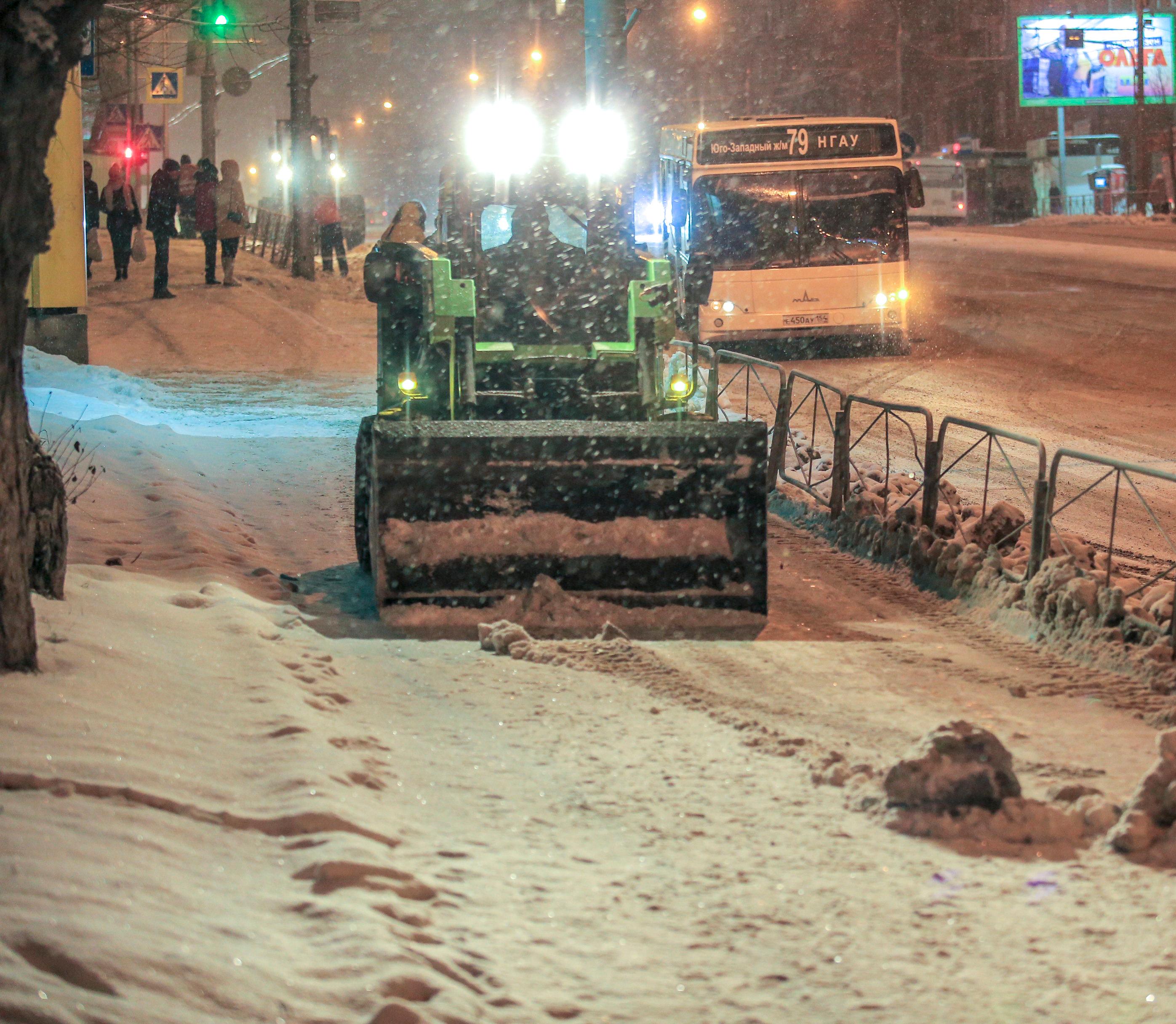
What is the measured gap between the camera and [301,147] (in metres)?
26.1

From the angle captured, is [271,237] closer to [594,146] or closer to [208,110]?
[208,110]

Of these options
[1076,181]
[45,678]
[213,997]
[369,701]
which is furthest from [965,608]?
[1076,181]

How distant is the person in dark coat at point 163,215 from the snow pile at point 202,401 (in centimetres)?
545

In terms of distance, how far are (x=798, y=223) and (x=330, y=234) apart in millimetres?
13309

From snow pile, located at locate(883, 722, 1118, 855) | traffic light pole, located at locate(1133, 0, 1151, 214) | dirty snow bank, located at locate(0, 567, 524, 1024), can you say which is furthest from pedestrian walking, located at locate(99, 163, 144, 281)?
traffic light pole, located at locate(1133, 0, 1151, 214)

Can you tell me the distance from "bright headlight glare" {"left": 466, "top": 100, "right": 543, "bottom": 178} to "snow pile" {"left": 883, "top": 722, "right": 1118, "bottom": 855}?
5.48 m

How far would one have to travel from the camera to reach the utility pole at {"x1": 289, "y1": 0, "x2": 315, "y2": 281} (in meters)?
25.8

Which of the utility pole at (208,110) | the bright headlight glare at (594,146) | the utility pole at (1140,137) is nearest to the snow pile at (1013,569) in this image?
the bright headlight glare at (594,146)

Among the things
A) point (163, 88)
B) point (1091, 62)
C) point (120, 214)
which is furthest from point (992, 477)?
point (1091, 62)

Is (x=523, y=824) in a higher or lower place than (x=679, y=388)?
lower

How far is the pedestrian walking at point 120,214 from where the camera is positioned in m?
22.8

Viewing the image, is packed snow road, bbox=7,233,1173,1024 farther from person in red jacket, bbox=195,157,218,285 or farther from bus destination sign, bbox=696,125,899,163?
person in red jacket, bbox=195,157,218,285

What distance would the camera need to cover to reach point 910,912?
403cm

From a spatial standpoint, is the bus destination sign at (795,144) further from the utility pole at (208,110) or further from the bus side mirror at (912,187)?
the utility pole at (208,110)
